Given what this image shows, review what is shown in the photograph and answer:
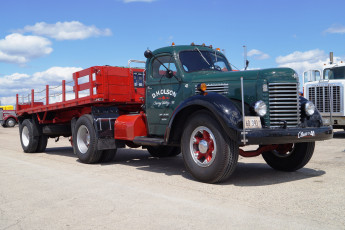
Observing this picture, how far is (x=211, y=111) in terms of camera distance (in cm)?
558

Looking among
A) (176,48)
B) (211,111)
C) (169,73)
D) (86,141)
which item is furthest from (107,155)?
(211,111)

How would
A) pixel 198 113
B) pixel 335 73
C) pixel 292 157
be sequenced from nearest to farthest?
pixel 198 113 → pixel 292 157 → pixel 335 73

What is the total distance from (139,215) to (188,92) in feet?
9.51

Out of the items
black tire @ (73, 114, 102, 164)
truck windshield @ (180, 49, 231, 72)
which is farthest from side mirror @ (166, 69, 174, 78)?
black tire @ (73, 114, 102, 164)

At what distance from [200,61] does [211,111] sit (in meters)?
1.70

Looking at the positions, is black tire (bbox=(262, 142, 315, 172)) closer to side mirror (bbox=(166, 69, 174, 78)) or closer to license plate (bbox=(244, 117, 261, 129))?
license plate (bbox=(244, 117, 261, 129))

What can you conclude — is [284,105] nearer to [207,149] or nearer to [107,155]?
[207,149]

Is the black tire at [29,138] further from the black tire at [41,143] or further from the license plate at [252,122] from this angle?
the license plate at [252,122]

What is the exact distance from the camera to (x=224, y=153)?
17.4 ft

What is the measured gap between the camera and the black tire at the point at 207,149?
5.34 meters

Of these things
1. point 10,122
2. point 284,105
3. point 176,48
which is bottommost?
point 10,122

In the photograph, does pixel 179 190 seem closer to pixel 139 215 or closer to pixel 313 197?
pixel 139 215

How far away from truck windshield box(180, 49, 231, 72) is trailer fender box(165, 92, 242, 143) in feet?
3.33

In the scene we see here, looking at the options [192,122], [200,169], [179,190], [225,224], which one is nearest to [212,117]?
[192,122]
